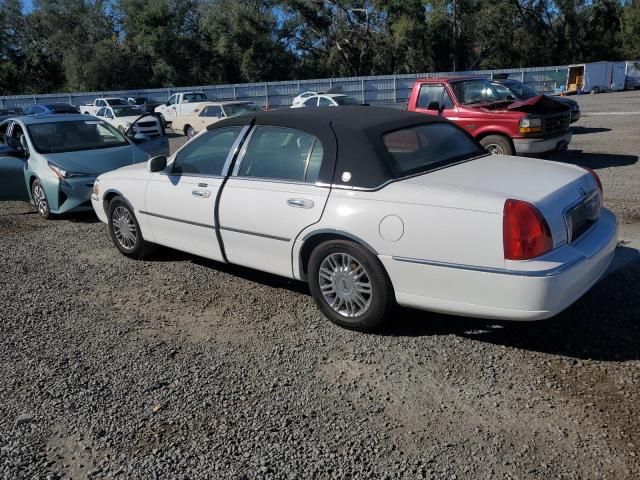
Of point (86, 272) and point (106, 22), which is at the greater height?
point (106, 22)

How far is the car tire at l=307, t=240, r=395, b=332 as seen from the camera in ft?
12.7

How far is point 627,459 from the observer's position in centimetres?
271

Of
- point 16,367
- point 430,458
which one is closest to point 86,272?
point 16,367

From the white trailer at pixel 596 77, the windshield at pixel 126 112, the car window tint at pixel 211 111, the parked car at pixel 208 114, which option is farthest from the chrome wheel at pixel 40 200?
the white trailer at pixel 596 77

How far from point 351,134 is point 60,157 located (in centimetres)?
557

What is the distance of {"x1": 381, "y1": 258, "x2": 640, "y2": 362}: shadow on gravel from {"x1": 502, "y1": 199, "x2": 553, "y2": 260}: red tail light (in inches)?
32.1

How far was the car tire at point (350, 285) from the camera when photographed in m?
3.87

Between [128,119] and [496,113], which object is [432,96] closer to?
[496,113]

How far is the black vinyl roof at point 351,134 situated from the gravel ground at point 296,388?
1.12m

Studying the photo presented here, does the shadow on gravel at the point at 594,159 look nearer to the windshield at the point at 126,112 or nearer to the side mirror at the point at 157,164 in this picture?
the side mirror at the point at 157,164

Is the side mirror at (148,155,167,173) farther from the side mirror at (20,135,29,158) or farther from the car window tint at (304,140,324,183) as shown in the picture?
the side mirror at (20,135,29,158)

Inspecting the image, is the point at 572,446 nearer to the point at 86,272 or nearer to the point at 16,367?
the point at 16,367

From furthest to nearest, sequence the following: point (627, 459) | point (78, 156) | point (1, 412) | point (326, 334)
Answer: point (78, 156) < point (326, 334) < point (1, 412) < point (627, 459)

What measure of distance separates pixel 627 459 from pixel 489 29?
186 feet
